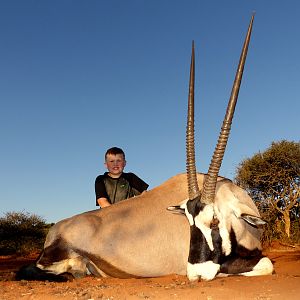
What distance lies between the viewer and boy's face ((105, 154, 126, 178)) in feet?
20.4

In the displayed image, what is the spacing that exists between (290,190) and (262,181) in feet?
2.97

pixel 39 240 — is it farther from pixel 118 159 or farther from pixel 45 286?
pixel 45 286

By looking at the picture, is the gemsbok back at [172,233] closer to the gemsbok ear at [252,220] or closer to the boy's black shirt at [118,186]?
the gemsbok ear at [252,220]

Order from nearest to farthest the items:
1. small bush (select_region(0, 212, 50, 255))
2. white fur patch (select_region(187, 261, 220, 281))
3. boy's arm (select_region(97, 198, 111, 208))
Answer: white fur patch (select_region(187, 261, 220, 281)) → boy's arm (select_region(97, 198, 111, 208)) → small bush (select_region(0, 212, 50, 255))

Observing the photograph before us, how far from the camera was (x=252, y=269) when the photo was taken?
14.4 feet

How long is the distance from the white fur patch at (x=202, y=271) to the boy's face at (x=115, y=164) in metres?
2.43

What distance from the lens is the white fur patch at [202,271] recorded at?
3.97m

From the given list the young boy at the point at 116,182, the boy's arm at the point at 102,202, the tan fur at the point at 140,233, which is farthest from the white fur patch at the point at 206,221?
the young boy at the point at 116,182

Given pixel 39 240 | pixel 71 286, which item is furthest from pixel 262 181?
pixel 71 286

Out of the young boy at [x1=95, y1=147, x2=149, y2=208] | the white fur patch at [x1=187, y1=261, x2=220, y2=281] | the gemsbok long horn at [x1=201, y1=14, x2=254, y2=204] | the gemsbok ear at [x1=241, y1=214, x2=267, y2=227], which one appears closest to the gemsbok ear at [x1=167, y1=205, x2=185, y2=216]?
the gemsbok long horn at [x1=201, y1=14, x2=254, y2=204]

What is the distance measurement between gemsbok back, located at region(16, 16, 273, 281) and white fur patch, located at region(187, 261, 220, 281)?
0.01m

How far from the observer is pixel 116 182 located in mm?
6230

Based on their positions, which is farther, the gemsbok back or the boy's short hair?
the boy's short hair

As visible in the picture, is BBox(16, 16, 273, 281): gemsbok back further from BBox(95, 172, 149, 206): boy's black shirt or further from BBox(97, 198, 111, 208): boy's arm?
BBox(95, 172, 149, 206): boy's black shirt
